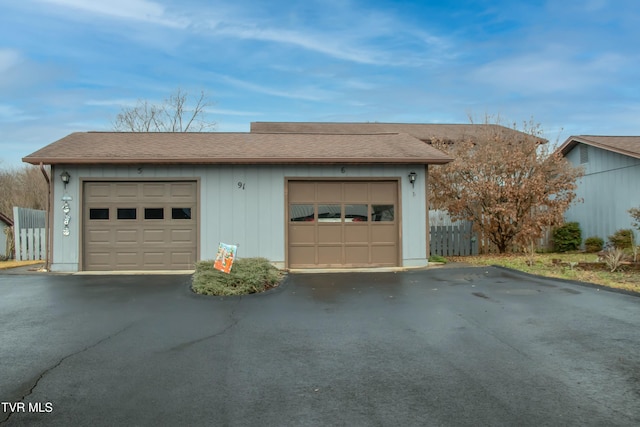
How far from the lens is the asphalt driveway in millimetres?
3465

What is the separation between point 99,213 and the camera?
473 inches

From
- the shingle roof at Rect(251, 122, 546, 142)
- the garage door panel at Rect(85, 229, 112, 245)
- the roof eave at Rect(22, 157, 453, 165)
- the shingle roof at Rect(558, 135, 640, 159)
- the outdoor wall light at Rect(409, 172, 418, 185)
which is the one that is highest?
the shingle roof at Rect(251, 122, 546, 142)

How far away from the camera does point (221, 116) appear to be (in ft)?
111

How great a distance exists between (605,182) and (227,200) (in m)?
14.4

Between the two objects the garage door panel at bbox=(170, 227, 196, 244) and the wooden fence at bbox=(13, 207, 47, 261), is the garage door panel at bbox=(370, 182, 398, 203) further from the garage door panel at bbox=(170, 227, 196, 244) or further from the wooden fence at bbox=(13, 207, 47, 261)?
the wooden fence at bbox=(13, 207, 47, 261)

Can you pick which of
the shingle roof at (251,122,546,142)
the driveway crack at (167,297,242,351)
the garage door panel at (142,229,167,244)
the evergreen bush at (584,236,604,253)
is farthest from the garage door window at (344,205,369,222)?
the shingle roof at (251,122,546,142)

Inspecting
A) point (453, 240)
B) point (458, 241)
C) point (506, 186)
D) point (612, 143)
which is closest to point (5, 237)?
point (453, 240)

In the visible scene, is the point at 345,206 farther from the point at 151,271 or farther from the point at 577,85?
the point at 577,85

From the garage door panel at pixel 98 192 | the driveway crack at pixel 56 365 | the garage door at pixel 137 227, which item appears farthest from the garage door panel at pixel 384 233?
the driveway crack at pixel 56 365

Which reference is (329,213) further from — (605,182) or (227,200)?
(605,182)

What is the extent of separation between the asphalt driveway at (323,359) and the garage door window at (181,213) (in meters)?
3.84

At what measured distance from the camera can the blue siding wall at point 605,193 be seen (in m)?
16.0

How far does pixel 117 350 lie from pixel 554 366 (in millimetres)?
4626

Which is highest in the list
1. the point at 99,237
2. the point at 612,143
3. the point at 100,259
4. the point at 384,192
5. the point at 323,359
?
the point at 612,143
